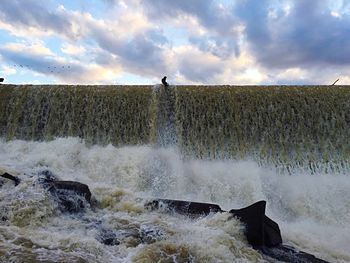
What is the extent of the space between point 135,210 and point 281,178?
236 inches

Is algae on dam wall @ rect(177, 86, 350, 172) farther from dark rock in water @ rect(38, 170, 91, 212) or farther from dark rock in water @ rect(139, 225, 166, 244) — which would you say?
dark rock in water @ rect(139, 225, 166, 244)

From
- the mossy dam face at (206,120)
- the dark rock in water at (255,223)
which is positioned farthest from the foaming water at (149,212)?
the mossy dam face at (206,120)

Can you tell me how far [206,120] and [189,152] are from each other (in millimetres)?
1409

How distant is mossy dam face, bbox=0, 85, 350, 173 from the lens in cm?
1302

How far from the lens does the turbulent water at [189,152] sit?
26.8ft

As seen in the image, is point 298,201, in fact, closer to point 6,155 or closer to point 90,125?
point 90,125

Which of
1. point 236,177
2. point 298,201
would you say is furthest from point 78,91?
point 298,201

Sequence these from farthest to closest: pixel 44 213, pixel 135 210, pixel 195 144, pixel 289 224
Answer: pixel 195 144, pixel 289 224, pixel 135 210, pixel 44 213

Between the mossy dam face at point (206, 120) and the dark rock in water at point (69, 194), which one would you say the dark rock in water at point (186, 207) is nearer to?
the dark rock in water at point (69, 194)

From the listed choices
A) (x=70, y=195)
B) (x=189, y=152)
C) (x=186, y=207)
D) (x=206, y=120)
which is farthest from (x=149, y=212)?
(x=206, y=120)

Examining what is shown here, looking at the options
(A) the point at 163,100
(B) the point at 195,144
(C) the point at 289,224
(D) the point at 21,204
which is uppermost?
(A) the point at 163,100

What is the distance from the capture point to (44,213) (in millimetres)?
6734

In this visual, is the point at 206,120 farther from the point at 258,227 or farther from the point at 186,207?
the point at 258,227

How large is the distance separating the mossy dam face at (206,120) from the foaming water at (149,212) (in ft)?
1.82
